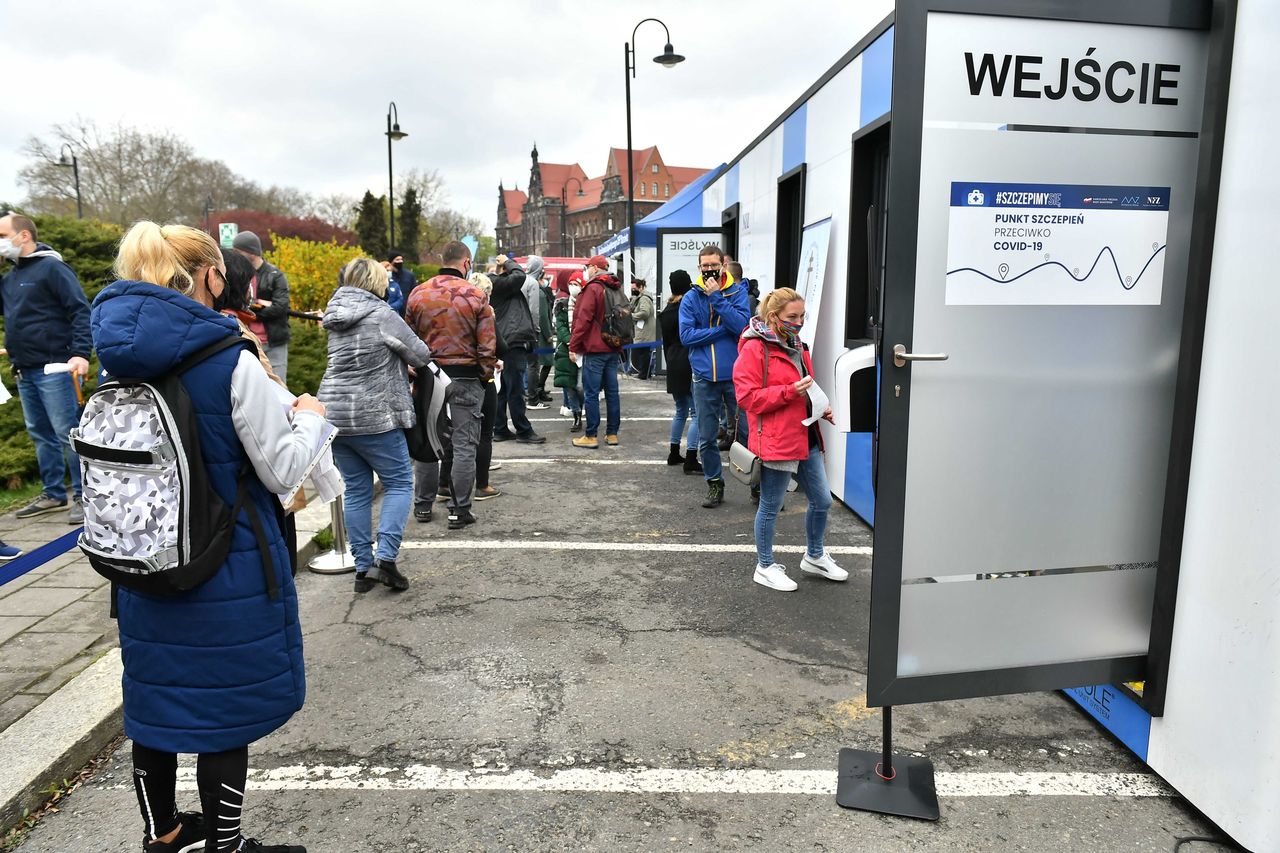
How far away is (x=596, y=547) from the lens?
561cm

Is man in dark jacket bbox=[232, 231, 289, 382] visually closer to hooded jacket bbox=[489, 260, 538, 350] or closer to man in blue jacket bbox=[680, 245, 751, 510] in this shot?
hooded jacket bbox=[489, 260, 538, 350]

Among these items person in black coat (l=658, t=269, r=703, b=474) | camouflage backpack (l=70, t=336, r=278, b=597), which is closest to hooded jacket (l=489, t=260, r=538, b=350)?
person in black coat (l=658, t=269, r=703, b=474)

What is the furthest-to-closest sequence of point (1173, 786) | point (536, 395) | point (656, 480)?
point (536, 395) → point (656, 480) → point (1173, 786)

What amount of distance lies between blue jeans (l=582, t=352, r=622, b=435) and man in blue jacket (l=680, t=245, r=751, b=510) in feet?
7.93

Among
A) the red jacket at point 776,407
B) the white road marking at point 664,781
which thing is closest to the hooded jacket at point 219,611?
the white road marking at point 664,781

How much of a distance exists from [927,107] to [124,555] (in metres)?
2.40

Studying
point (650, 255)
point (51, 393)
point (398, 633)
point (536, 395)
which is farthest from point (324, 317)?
point (650, 255)

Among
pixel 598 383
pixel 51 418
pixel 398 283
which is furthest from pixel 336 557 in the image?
pixel 398 283

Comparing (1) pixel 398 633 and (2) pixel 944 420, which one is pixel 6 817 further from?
(2) pixel 944 420

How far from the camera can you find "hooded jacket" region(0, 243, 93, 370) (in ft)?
17.9

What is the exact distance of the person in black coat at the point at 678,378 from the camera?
7.54 meters

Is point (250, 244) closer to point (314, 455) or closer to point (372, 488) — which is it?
point (372, 488)

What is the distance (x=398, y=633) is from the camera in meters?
4.20

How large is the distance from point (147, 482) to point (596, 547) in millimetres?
3769
